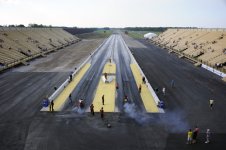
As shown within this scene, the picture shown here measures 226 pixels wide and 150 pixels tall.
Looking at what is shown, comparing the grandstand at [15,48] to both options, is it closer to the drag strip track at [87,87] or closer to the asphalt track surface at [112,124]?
the drag strip track at [87,87]

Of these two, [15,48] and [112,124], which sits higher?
[15,48]

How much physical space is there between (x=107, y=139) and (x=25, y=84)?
75.6 feet

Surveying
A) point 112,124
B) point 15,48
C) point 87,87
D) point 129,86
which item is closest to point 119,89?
point 129,86

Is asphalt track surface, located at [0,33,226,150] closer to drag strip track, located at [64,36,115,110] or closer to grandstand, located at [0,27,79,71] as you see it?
drag strip track, located at [64,36,115,110]

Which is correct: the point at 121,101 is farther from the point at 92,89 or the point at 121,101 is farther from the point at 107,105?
the point at 92,89

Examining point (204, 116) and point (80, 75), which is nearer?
point (204, 116)

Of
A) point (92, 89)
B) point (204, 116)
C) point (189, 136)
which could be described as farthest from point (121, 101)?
point (189, 136)

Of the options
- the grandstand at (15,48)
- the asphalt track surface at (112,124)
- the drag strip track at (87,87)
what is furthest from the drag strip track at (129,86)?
the grandstand at (15,48)

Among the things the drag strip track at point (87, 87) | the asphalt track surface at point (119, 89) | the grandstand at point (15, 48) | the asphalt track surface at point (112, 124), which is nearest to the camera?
the asphalt track surface at point (112, 124)

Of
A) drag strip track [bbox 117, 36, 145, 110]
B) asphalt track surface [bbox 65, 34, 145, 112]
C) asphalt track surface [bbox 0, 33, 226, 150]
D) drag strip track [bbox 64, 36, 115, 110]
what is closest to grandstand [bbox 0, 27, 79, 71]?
drag strip track [bbox 64, 36, 115, 110]

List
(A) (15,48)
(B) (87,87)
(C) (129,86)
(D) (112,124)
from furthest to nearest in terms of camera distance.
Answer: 1. (A) (15,48)
2. (C) (129,86)
3. (B) (87,87)
4. (D) (112,124)

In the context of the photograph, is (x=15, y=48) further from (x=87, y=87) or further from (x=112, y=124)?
(x=112, y=124)

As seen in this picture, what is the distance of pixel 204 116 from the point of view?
27.9 meters

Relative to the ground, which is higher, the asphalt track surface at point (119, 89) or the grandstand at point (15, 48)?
the grandstand at point (15, 48)
